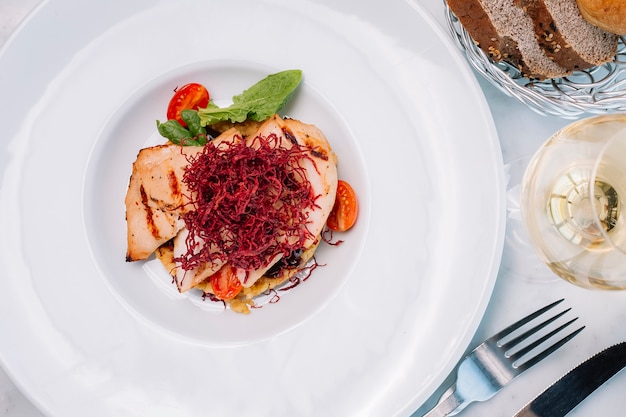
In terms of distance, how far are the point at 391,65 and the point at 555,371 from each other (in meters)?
1.78

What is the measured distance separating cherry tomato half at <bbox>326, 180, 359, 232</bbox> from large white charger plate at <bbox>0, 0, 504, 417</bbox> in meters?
0.08

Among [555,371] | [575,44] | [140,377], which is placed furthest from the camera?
[555,371]

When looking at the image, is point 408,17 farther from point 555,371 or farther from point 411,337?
point 555,371

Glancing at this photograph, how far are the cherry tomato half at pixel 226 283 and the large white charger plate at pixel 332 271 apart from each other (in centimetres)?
18

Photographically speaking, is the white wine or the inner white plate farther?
the inner white plate

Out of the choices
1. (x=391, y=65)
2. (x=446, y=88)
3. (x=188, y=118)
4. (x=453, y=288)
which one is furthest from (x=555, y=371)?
(x=188, y=118)

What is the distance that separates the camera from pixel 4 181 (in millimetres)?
2795

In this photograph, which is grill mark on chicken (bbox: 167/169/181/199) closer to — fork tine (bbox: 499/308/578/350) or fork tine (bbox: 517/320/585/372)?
fork tine (bbox: 499/308/578/350)

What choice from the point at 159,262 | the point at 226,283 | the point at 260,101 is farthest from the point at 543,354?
the point at 159,262

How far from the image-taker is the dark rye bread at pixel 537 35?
254 centimetres

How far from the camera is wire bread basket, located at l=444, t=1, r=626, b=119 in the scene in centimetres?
272

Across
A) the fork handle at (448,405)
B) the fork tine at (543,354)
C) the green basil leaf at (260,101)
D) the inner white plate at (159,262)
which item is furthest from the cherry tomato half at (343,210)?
the fork tine at (543,354)

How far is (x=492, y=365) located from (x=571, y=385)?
1.35 feet

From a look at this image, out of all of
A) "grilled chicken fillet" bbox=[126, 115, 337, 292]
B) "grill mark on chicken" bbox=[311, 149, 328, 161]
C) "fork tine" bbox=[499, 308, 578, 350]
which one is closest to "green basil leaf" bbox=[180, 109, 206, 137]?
"grilled chicken fillet" bbox=[126, 115, 337, 292]
